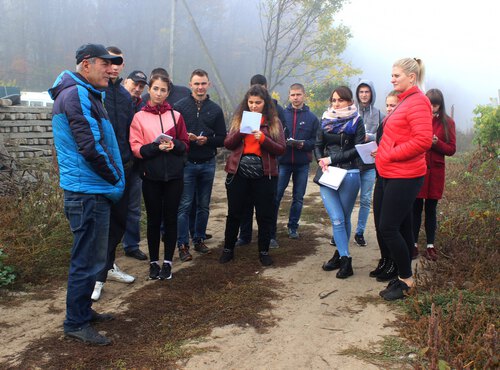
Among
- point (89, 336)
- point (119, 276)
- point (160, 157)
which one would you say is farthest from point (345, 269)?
point (89, 336)

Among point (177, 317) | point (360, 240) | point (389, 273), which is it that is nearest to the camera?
point (177, 317)

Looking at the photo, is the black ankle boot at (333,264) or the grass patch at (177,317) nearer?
the grass patch at (177,317)

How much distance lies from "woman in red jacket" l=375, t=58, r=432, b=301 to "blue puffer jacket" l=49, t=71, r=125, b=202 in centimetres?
231

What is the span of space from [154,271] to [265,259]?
1.25 metres

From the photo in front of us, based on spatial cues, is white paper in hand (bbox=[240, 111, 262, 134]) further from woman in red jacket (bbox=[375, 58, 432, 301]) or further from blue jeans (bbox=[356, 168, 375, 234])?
blue jeans (bbox=[356, 168, 375, 234])

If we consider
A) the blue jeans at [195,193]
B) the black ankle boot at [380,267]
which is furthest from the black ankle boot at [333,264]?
the blue jeans at [195,193]

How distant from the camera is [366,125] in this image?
19.4ft

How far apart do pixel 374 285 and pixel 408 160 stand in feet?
4.49

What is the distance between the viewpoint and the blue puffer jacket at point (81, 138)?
10.5 feet

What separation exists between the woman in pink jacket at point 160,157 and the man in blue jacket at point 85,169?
36.0 inches

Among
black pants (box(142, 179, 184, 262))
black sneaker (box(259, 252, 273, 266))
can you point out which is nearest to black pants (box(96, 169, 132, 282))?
black pants (box(142, 179, 184, 262))

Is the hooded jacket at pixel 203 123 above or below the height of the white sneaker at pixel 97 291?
above

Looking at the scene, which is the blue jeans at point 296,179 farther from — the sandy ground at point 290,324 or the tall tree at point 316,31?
the tall tree at point 316,31

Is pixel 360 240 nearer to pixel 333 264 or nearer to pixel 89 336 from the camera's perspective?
pixel 333 264
